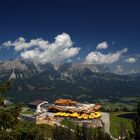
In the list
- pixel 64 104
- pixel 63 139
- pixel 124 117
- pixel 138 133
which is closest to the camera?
pixel 138 133

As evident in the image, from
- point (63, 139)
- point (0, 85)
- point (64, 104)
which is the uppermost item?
point (64, 104)

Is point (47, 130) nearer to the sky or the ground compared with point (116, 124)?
nearer to the ground

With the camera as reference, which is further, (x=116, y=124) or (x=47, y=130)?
(x=116, y=124)

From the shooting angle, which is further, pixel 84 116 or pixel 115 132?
pixel 84 116

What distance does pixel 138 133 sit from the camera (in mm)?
32938

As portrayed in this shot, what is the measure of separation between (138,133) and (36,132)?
1377cm

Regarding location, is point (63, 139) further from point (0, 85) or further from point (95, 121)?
point (0, 85)

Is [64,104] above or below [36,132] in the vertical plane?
above

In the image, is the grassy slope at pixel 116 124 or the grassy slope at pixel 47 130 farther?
the grassy slope at pixel 116 124

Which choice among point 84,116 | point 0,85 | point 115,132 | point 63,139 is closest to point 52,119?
point 84,116

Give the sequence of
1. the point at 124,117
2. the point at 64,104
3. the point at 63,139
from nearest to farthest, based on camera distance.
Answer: the point at 63,139, the point at 124,117, the point at 64,104

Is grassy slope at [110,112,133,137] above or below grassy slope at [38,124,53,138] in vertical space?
above

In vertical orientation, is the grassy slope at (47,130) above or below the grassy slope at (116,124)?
below

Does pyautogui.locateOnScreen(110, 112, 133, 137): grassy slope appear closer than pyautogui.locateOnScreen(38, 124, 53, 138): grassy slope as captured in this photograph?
No
